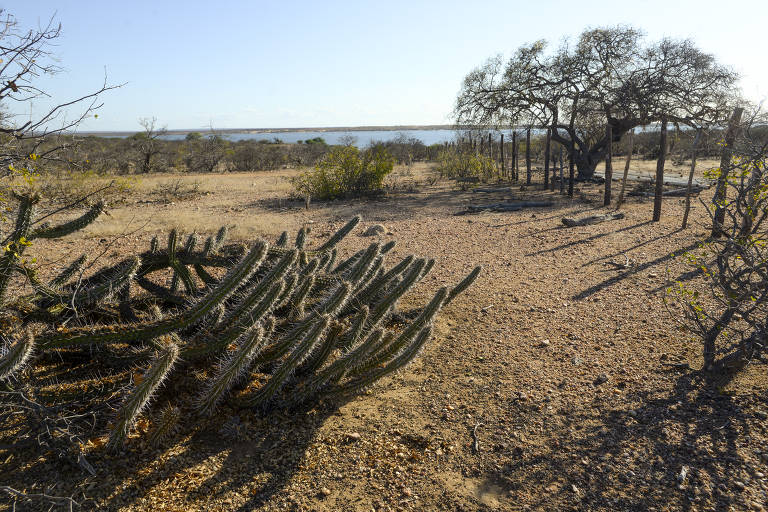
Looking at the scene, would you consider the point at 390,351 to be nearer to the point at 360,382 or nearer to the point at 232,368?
the point at 360,382

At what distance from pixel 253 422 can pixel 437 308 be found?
1.64 metres

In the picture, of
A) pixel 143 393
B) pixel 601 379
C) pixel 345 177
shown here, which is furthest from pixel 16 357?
pixel 345 177

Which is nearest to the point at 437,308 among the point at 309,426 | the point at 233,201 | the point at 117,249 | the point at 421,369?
the point at 421,369

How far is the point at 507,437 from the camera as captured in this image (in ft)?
9.87

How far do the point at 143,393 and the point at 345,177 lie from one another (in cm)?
1240

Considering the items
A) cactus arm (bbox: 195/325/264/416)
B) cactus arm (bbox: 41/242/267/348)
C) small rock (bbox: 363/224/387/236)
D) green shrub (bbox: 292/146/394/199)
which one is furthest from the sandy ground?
green shrub (bbox: 292/146/394/199)

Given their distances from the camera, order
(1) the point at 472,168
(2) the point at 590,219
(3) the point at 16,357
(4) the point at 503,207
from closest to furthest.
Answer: (3) the point at 16,357 < (2) the point at 590,219 < (4) the point at 503,207 < (1) the point at 472,168

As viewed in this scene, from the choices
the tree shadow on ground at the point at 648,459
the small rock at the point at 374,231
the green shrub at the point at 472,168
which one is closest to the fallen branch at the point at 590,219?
the small rock at the point at 374,231

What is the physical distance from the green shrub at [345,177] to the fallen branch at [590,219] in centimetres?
672

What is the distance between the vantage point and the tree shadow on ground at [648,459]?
2471 millimetres

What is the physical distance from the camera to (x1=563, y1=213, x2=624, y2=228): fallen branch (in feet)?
31.2

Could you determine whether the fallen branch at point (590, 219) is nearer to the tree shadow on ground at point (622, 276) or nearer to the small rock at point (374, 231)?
the tree shadow on ground at point (622, 276)

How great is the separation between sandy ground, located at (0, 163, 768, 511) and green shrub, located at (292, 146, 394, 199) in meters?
9.25

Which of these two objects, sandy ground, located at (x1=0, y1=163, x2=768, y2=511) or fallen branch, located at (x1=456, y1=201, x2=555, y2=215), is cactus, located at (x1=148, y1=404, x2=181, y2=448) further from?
fallen branch, located at (x1=456, y1=201, x2=555, y2=215)
